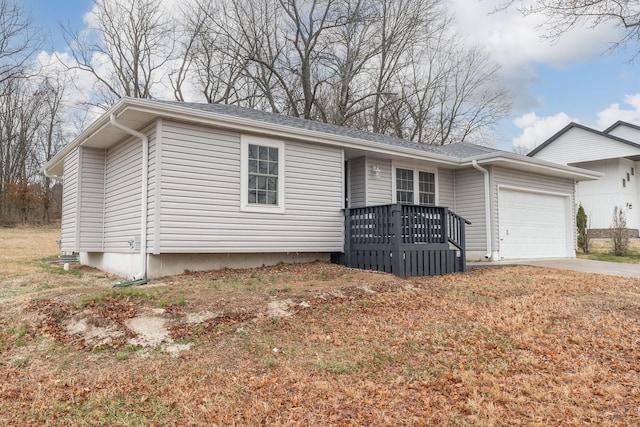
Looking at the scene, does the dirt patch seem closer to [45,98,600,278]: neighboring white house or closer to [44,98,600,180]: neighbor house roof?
[45,98,600,278]: neighboring white house

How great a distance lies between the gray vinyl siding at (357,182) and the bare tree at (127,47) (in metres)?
15.1

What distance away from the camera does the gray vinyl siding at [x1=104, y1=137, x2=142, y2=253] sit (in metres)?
8.10

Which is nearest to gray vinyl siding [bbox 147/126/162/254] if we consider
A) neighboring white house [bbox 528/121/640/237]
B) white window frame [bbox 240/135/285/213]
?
white window frame [bbox 240/135/285/213]

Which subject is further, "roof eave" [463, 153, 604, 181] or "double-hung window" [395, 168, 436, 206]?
"double-hung window" [395, 168, 436, 206]

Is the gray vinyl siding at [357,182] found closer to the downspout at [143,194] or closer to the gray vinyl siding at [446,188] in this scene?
the gray vinyl siding at [446,188]

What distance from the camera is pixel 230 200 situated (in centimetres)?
800

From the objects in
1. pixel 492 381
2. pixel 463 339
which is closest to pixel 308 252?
pixel 463 339

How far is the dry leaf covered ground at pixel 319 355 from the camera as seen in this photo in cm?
299

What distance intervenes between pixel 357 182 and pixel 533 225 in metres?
5.60

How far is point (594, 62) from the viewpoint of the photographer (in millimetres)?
7758

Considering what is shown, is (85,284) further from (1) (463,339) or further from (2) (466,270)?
(2) (466,270)

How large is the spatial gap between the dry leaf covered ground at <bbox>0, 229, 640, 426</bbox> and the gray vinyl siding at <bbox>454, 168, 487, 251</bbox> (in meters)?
4.65

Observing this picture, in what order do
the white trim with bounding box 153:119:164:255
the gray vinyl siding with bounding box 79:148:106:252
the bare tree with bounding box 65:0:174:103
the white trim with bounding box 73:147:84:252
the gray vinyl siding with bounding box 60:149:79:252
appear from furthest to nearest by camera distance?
the bare tree with bounding box 65:0:174:103, the gray vinyl siding with bounding box 60:149:79:252, the gray vinyl siding with bounding box 79:148:106:252, the white trim with bounding box 73:147:84:252, the white trim with bounding box 153:119:164:255

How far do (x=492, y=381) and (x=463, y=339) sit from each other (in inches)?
40.3
